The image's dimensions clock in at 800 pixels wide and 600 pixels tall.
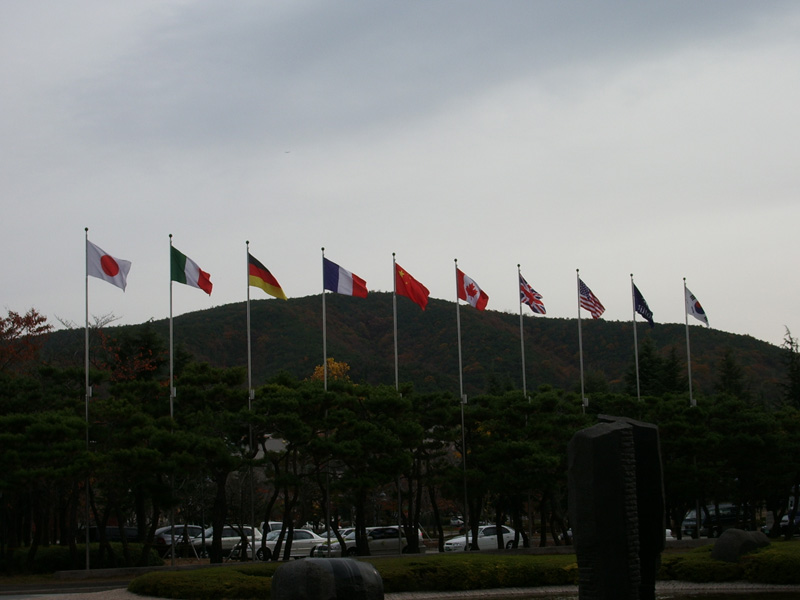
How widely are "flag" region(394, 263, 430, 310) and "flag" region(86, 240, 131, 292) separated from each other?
31.7 ft

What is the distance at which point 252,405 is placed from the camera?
30.0 meters

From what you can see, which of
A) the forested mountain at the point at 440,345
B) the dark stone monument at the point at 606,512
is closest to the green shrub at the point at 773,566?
the dark stone monument at the point at 606,512

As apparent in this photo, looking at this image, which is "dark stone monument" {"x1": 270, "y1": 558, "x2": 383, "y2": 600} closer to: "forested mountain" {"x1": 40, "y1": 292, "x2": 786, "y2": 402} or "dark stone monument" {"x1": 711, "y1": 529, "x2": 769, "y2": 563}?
"dark stone monument" {"x1": 711, "y1": 529, "x2": 769, "y2": 563}

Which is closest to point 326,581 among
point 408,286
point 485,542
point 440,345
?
point 408,286

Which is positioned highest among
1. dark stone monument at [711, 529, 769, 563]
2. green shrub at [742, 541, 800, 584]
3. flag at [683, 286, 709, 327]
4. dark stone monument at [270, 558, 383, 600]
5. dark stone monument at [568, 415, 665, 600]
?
flag at [683, 286, 709, 327]

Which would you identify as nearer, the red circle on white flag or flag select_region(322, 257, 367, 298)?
the red circle on white flag

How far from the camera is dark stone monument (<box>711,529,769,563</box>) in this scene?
22.9 meters

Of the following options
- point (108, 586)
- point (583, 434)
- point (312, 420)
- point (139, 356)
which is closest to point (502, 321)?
point (139, 356)

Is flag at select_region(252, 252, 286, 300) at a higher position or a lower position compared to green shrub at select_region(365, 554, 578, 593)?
higher

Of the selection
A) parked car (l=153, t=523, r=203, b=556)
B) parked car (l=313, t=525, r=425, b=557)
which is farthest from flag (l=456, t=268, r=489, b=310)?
parked car (l=153, t=523, r=203, b=556)

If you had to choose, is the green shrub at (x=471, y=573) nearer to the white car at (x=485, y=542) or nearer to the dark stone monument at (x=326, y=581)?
the dark stone monument at (x=326, y=581)

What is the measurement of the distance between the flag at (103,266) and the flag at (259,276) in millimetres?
4144

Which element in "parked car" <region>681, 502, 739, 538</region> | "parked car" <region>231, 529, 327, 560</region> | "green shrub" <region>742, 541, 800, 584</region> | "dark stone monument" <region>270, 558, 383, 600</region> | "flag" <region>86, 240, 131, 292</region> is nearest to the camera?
"dark stone monument" <region>270, 558, 383, 600</region>

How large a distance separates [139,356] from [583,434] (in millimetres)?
35230
